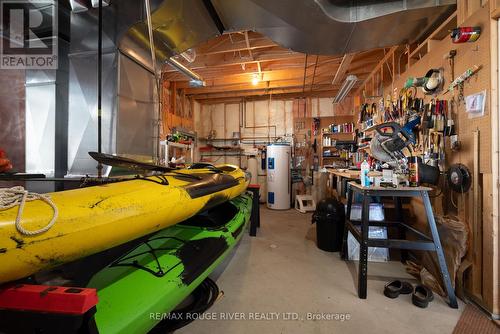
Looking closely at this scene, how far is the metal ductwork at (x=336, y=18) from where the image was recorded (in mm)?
1965

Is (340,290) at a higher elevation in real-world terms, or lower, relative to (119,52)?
lower

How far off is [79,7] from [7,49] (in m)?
1.34

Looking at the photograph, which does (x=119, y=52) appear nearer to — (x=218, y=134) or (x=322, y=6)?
(x=322, y=6)

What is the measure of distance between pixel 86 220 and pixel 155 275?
1.82 ft

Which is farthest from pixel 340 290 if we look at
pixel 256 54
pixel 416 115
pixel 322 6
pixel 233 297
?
pixel 256 54

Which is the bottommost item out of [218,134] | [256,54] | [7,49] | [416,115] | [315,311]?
[315,311]

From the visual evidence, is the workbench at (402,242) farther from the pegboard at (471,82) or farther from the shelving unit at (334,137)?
the shelving unit at (334,137)

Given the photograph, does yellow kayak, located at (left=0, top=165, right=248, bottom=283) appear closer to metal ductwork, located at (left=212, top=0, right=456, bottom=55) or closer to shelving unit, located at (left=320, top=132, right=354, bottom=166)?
metal ductwork, located at (left=212, top=0, right=456, bottom=55)

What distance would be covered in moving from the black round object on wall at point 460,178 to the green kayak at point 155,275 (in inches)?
68.8

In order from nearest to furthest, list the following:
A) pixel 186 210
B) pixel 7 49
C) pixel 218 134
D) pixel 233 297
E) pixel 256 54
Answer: pixel 186 210, pixel 233 297, pixel 7 49, pixel 256 54, pixel 218 134

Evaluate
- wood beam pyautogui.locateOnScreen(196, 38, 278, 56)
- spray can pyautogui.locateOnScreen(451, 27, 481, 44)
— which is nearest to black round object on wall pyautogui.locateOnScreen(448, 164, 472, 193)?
spray can pyautogui.locateOnScreen(451, 27, 481, 44)

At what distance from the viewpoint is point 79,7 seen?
6.47 ft

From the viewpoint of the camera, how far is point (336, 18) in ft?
6.81

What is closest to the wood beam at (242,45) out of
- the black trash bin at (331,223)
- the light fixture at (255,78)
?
the light fixture at (255,78)
